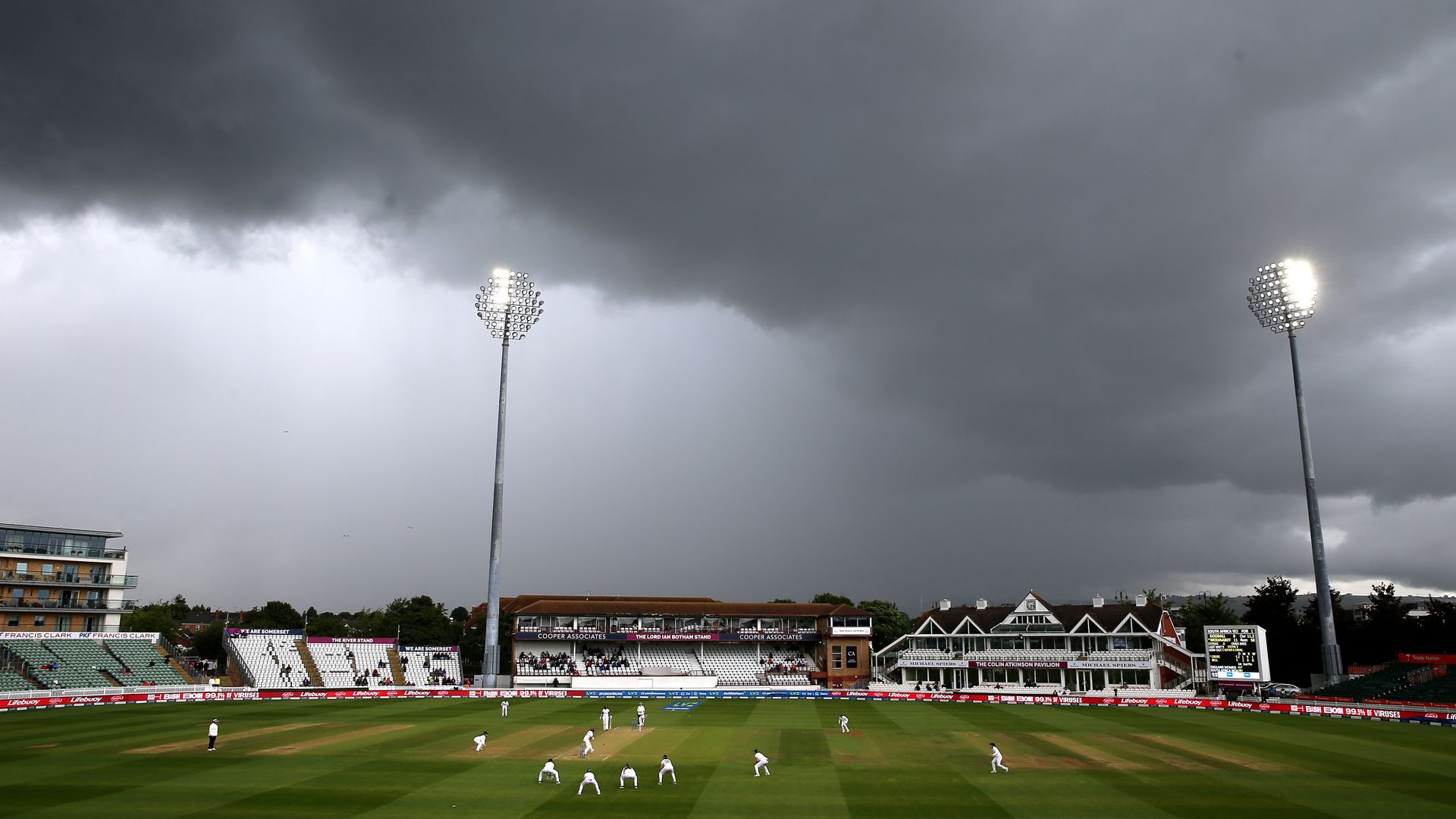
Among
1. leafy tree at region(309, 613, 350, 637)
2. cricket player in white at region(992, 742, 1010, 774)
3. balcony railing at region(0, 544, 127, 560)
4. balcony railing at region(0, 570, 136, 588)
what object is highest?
balcony railing at region(0, 544, 127, 560)

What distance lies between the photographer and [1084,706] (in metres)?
54.4

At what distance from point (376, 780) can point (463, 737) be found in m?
10.5

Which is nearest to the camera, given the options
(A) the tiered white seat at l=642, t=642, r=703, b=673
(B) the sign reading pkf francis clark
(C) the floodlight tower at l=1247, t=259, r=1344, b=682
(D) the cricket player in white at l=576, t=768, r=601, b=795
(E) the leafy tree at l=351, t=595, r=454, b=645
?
(D) the cricket player in white at l=576, t=768, r=601, b=795

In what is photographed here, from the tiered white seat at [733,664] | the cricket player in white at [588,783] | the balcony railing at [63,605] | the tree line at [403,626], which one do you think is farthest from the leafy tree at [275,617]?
the cricket player in white at [588,783]

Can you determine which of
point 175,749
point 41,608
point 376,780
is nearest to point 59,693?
point 41,608

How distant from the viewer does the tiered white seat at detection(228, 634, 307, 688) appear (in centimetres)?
6350

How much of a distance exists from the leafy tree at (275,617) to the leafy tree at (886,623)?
65.8 meters

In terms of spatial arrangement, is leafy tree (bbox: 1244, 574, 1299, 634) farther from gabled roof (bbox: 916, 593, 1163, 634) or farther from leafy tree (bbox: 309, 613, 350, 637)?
leafy tree (bbox: 309, 613, 350, 637)

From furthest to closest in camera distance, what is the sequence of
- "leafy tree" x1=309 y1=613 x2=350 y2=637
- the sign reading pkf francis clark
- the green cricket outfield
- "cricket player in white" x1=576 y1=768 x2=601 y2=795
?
1. "leafy tree" x1=309 y1=613 x2=350 y2=637
2. the sign reading pkf francis clark
3. "cricket player in white" x1=576 y1=768 x2=601 y2=795
4. the green cricket outfield

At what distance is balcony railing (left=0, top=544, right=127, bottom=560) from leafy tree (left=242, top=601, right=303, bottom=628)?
34319 millimetres

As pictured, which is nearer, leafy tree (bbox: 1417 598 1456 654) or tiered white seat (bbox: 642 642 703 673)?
leafy tree (bbox: 1417 598 1456 654)

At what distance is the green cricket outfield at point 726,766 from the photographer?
70.6ft

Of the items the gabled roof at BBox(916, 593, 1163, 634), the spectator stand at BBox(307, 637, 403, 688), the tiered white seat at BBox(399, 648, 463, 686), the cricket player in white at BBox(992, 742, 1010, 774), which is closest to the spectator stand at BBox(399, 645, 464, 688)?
the tiered white seat at BBox(399, 648, 463, 686)

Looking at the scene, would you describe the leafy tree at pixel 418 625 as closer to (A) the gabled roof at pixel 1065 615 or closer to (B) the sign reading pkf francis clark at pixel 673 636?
(B) the sign reading pkf francis clark at pixel 673 636
